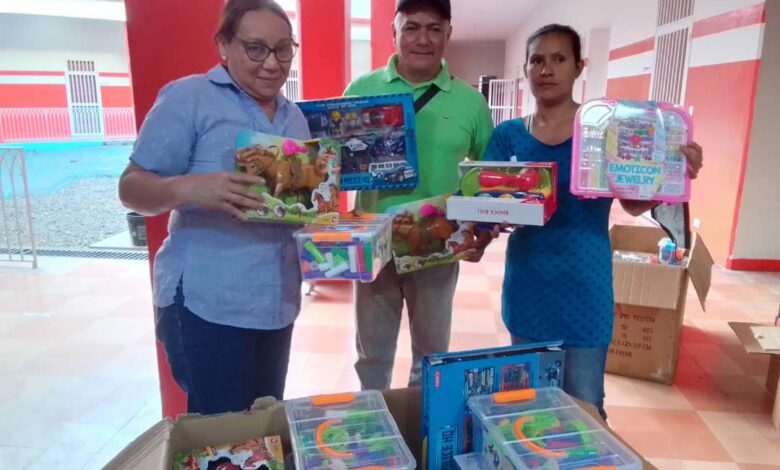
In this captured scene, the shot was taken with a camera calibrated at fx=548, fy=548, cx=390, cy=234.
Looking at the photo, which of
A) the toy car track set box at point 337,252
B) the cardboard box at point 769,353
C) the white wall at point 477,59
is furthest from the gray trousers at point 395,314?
the white wall at point 477,59

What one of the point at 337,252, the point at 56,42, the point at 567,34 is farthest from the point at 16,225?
the point at 56,42

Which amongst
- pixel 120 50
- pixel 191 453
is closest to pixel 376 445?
pixel 191 453

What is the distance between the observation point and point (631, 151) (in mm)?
1336

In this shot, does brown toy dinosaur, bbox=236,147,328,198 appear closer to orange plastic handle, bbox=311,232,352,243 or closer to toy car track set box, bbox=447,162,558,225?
orange plastic handle, bbox=311,232,352,243

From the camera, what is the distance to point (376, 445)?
3.02 feet

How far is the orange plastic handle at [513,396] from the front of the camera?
3.36 ft

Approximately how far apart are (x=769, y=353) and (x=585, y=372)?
4.65 feet

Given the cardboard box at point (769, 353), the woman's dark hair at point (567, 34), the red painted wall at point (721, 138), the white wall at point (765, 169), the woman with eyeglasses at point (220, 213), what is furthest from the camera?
the red painted wall at point (721, 138)

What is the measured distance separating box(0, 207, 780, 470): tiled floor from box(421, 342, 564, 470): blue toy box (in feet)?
4.83

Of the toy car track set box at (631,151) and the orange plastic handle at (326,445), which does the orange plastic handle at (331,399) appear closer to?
the orange plastic handle at (326,445)

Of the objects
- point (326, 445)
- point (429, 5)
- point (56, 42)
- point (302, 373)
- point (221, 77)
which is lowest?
point (302, 373)

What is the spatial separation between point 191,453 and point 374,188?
2.90ft

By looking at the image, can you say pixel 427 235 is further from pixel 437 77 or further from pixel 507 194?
pixel 437 77

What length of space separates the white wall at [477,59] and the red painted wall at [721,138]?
53.0 feet
